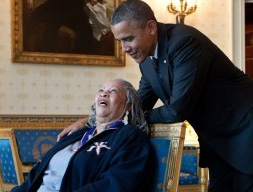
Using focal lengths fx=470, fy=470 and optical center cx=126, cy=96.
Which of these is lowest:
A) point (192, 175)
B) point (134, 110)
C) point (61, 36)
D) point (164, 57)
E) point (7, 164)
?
point (192, 175)

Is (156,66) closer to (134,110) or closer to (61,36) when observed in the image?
(134,110)

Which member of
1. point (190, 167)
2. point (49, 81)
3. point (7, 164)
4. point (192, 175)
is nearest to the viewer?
point (7, 164)

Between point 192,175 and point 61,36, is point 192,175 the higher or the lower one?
the lower one

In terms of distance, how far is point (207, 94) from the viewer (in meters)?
2.25

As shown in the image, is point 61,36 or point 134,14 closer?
point 134,14

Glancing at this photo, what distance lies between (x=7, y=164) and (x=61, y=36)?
81.0 inches

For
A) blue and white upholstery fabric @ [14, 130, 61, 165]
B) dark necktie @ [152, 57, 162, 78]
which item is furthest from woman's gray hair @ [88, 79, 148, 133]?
blue and white upholstery fabric @ [14, 130, 61, 165]

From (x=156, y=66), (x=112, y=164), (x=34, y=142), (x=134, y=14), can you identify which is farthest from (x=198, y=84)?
(x=34, y=142)

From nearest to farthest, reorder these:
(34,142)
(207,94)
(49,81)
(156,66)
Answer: (207,94)
(156,66)
(34,142)
(49,81)

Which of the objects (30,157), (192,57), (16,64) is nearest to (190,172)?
(30,157)

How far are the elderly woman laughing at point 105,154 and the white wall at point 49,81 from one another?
2861 mm

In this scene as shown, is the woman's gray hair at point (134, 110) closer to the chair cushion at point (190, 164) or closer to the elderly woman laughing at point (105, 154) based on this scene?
the elderly woman laughing at point (105, 154)

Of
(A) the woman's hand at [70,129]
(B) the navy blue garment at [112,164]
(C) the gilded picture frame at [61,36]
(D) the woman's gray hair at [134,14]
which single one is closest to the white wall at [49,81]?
(C) the gilded picture frame at [61,36]

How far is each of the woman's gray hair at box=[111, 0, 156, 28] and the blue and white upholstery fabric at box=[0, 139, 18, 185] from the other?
6.44ft
